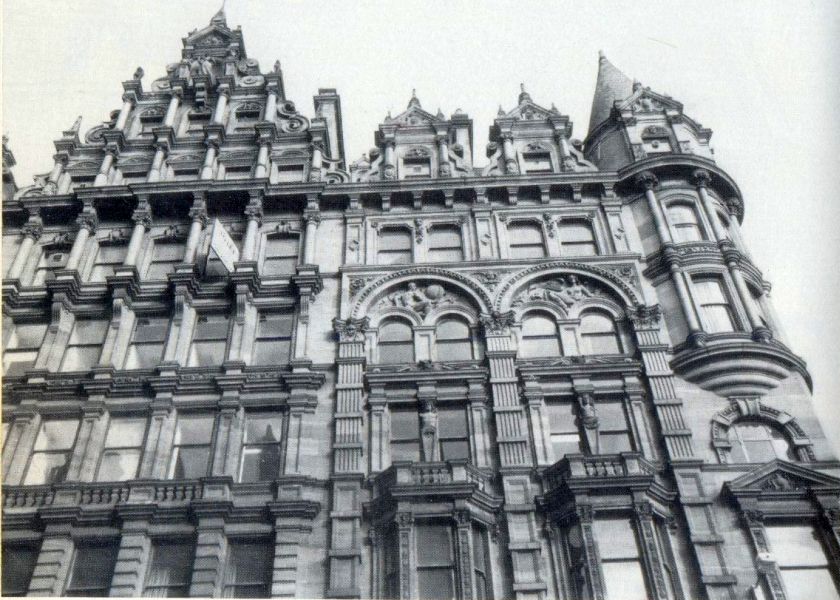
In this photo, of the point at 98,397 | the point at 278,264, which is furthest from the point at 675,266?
the point at 98,397

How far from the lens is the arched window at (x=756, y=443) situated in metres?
20.6

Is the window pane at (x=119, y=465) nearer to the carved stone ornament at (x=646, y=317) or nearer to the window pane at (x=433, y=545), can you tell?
the window pane at (x=433, y=545)

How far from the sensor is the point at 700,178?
26.6m

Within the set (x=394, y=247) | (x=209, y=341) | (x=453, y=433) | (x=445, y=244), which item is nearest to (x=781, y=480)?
(x=453, y=433)

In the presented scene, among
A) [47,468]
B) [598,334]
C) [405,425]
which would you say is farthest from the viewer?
[598,334]

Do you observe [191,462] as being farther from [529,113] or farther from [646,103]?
[646,103]

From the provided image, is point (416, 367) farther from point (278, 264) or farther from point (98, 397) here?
point (98, 397)

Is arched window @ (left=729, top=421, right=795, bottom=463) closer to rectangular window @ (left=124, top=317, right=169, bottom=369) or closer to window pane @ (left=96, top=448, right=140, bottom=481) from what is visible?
window pane @ (left=96, top=448, right=140, bottom=481)

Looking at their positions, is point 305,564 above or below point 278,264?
below

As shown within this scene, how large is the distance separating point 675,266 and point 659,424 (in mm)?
5157

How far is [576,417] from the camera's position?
21.7m

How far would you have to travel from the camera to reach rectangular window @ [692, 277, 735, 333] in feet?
76.4

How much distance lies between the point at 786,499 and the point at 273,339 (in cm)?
1361

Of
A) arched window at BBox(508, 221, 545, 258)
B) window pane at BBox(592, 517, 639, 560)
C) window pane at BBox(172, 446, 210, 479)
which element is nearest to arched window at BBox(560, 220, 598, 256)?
arched window at BBox(508, 221, 545, 258)
